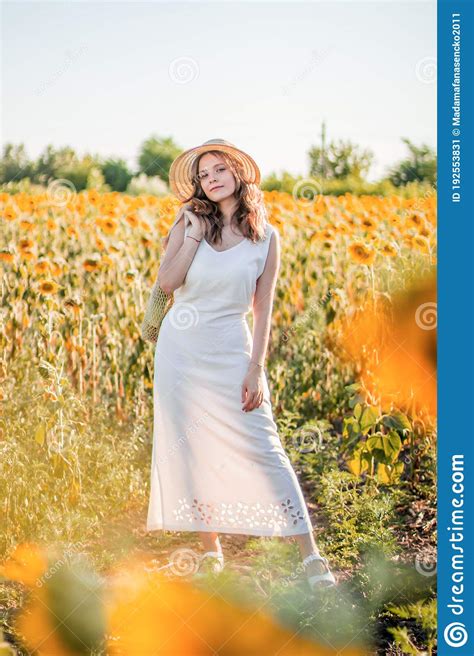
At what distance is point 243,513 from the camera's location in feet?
9.34

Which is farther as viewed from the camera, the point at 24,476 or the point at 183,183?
the point at 24,476

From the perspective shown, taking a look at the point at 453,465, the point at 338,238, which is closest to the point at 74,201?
the point at 338,238

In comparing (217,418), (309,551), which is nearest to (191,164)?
(217,418)

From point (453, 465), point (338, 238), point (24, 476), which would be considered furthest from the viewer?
→ point (338, 238)

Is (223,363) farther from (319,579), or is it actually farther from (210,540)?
(319,579)

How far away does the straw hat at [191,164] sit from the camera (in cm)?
278

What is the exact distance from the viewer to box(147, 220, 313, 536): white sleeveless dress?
2.76 m

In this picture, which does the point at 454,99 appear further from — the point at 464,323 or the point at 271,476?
the point at 271,476

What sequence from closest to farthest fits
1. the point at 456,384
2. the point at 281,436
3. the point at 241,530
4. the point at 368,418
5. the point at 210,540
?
the point at 456,384
the point at 241,530
the point at 210,540
the point at 368,418
the point at 281,436

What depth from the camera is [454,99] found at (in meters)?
2.80

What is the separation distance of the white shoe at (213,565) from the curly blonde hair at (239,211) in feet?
3.47

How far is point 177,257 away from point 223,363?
37 cm

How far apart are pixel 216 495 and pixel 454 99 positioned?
1.51 m

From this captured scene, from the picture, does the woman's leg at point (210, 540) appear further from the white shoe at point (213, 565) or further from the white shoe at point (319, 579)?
the white shoe at point (319, 579)
